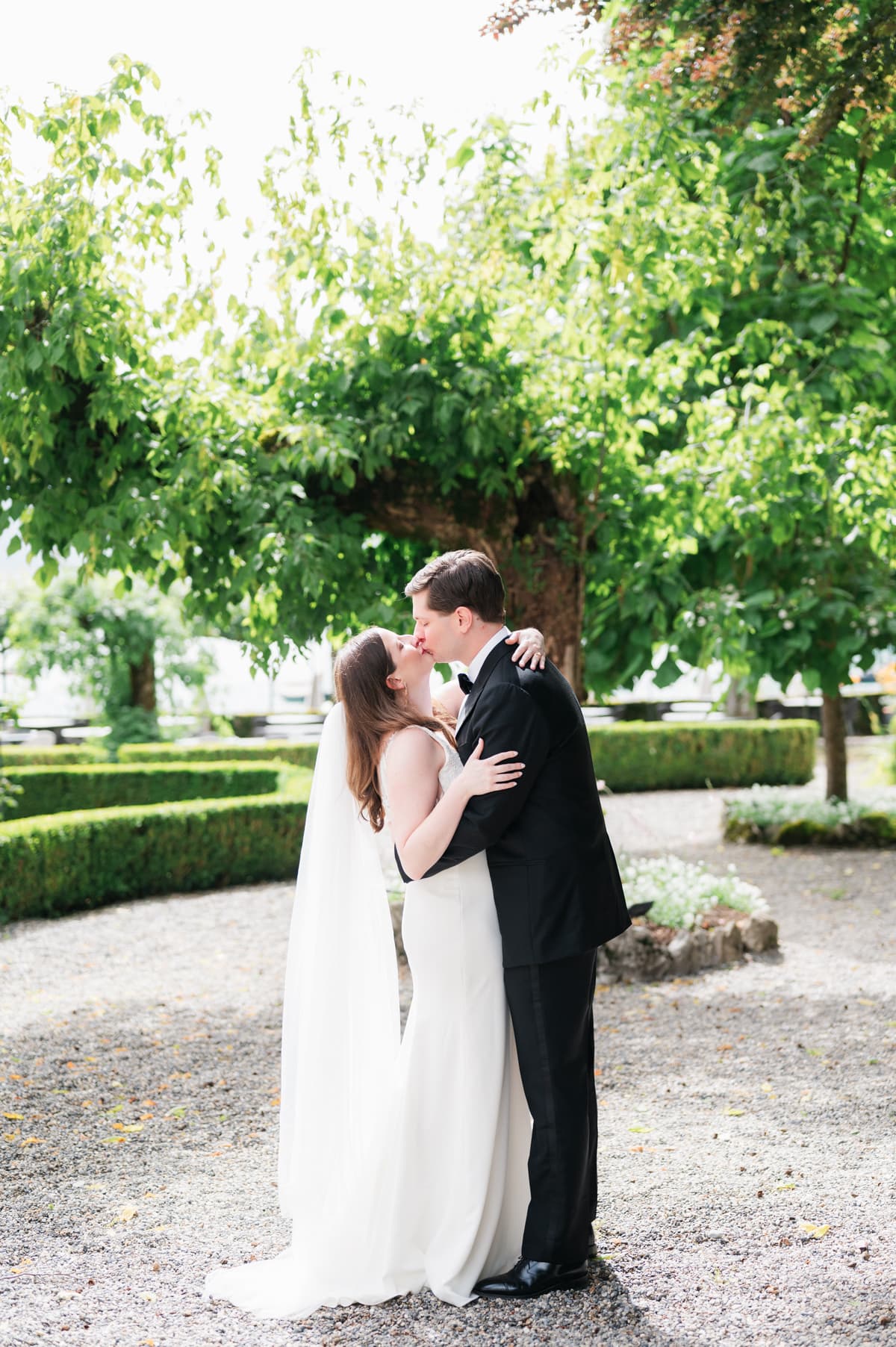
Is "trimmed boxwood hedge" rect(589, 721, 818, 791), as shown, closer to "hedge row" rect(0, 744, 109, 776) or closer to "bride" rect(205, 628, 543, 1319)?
"hedge row" rect(0, 744, 109, 776)

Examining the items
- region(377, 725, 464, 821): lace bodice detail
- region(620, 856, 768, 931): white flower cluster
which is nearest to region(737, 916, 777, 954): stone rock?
region(620, 856, 768, 931): white flower cluster

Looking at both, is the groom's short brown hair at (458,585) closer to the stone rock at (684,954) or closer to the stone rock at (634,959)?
the stone rock at (634,959)

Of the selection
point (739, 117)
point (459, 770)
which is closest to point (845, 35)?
point (739, 117)

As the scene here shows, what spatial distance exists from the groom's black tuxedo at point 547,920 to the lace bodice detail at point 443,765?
0.29 feet

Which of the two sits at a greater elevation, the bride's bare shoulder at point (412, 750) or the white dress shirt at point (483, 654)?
the white dress shirt at point (483, 654)

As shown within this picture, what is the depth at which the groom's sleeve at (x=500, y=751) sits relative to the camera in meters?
3.15

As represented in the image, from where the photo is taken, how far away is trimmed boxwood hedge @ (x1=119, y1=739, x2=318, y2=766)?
16.3 metres

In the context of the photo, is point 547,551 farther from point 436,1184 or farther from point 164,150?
point 436,1184

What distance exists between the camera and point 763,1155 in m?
4.35

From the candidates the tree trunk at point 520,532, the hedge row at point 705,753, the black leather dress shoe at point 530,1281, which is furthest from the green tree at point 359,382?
the hedge row at point 705,753

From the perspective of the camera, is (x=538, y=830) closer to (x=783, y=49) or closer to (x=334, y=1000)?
(x=334, y=1000)

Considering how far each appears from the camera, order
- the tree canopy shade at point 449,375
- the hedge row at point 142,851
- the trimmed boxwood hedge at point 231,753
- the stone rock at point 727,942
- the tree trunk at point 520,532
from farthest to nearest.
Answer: the trimmed boxwood hedge at point 231,753
the hedge row at point 142,851
the stone rock at point 727,942
the tree trunk at point 520,532
the tree canopy shade at point 449,375

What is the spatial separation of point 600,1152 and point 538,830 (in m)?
1.88

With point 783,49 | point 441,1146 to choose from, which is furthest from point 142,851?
point 783,49
